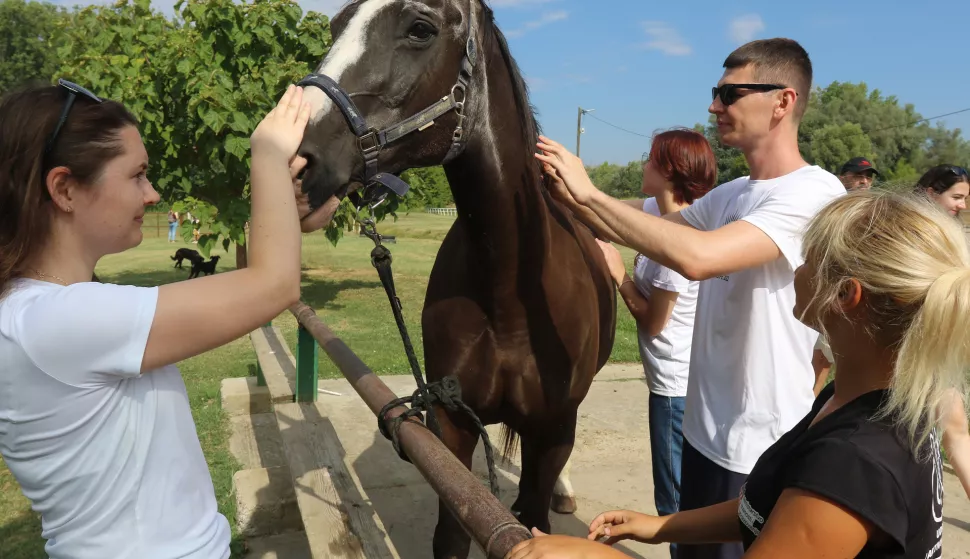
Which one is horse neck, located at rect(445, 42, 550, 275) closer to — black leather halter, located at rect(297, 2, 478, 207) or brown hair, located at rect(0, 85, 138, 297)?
black leather halter, located at rect(297, 2, 478, 207)

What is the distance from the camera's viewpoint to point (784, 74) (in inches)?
82.3

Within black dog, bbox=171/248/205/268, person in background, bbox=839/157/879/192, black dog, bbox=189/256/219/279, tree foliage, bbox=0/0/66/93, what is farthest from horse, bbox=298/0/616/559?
tree foliage, bbox=0/0/66/93

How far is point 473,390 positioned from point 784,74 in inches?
59.3

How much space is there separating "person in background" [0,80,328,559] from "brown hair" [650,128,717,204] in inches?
86.8

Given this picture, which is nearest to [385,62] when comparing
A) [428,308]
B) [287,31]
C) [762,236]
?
[428,308]

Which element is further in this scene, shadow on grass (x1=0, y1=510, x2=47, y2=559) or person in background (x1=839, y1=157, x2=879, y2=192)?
person in background (x1=839, y1=157, x2=879, y2=192)

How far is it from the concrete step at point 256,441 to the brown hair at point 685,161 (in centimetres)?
292

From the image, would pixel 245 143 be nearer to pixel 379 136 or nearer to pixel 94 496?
pixel 379 136

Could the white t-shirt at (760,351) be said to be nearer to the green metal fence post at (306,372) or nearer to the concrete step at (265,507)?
the concrete step at (265,507)

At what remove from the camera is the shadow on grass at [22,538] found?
3412mm

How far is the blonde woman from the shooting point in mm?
993

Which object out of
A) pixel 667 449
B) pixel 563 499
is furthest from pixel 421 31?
pixel 563 499

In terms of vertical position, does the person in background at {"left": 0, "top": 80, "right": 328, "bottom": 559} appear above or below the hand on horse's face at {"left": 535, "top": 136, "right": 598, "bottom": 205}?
below

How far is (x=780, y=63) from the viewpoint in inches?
82.7
